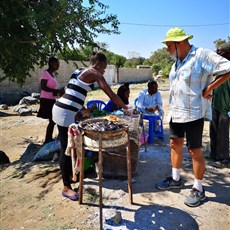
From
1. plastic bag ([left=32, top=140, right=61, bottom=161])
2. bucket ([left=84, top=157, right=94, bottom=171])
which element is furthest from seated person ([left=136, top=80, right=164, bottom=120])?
bucket ([left=84, top=157, right=94, bottom=171])

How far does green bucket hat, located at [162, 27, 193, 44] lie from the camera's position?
2984 mm

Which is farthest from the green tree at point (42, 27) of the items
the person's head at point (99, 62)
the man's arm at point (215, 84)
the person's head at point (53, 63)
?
the man's arm at point (215, 84)

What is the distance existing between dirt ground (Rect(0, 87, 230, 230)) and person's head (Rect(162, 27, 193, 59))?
1.66 metres

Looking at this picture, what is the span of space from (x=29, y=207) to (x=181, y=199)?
180cm

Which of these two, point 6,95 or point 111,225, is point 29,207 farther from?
point 6,95

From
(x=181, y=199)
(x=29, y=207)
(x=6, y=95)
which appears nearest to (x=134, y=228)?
(x=181, y=199)

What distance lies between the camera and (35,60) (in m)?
5.64

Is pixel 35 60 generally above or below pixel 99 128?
above

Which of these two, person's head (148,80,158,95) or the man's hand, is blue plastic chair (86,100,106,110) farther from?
the man's hand

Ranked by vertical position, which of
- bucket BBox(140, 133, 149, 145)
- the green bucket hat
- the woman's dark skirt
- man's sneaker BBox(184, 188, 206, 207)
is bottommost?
man's sneaker BBox(184, 188, 206, 207)

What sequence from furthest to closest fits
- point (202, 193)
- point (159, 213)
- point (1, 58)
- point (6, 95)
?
1. point (6, 95)
2. point (1, 58)
3. point (202, 193)
4. point (159, 213)

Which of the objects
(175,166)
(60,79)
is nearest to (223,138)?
(175,166)

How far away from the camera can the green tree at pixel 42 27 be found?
4.13 m

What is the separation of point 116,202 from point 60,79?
15424 mm
